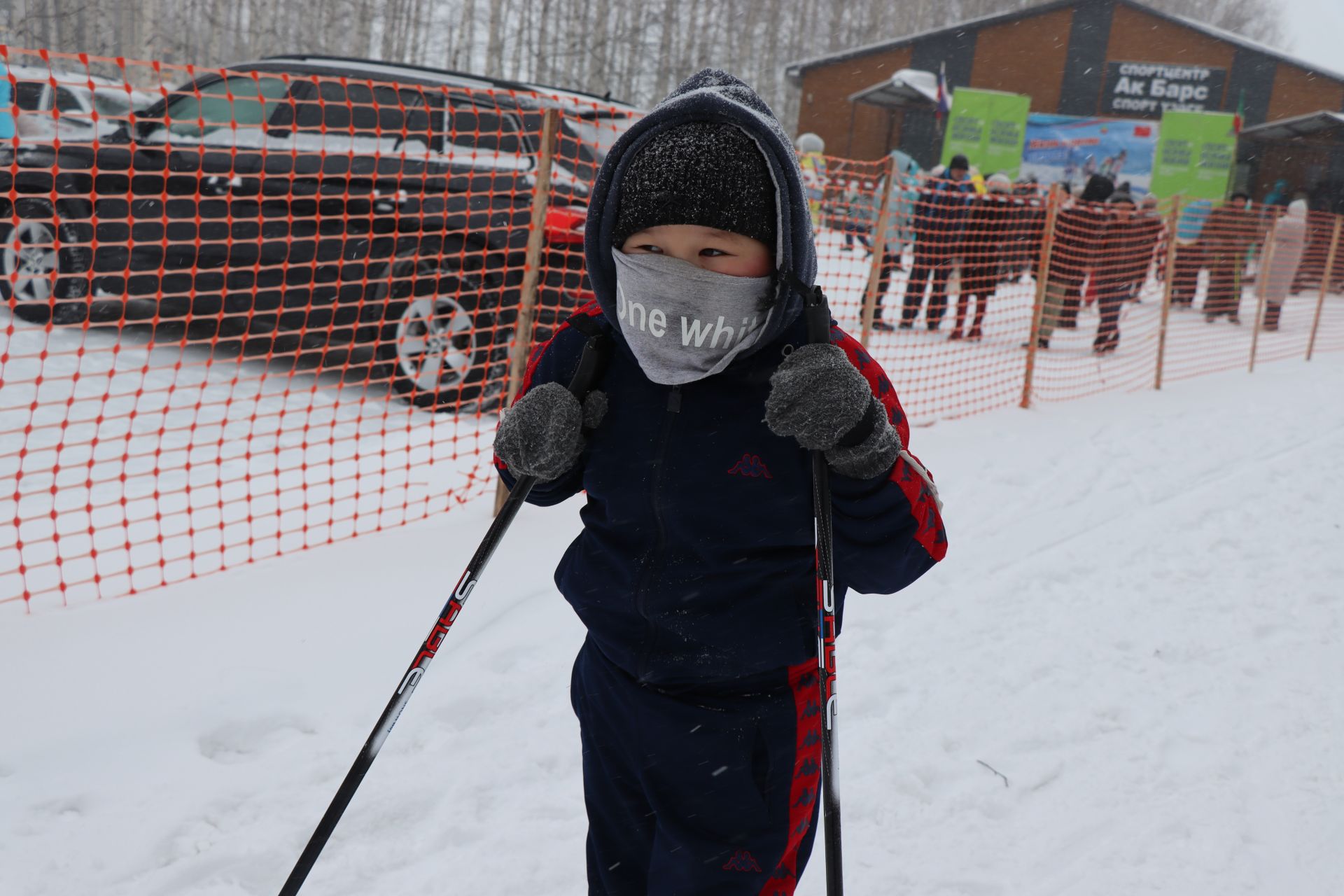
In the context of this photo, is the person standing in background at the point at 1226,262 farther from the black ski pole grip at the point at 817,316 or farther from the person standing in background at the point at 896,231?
the black ski pole grip at the point at 817,316

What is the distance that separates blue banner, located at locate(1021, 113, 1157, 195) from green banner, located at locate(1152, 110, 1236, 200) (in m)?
0.83

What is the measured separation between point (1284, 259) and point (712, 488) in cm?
1500

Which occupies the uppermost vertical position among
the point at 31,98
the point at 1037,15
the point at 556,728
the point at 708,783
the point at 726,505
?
the point at 1037,15

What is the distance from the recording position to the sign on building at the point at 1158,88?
26297mm

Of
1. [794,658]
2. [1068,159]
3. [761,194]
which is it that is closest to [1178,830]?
[794,658]

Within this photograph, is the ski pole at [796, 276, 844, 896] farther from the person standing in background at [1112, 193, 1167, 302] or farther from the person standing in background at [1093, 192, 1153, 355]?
the person standing in background at [1112, 193, 1167, 302]

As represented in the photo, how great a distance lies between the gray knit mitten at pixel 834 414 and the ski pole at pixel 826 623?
47 millimetres

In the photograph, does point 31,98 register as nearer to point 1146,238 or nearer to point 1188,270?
point 1146,238

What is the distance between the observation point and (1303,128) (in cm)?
2234

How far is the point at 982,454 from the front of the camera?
5980mm

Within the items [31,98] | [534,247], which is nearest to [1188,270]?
[534,247]

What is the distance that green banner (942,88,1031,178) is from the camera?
72.5 ft

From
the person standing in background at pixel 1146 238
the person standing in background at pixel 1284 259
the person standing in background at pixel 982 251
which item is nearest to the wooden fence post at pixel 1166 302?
the person standing in background at pixel 1146 238

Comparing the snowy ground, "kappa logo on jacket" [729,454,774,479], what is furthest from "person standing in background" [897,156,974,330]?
"kappa logo on jacket" [729,454,774,479]
